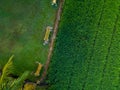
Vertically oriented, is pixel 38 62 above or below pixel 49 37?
below

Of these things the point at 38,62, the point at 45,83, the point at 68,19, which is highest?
the point at 68,19

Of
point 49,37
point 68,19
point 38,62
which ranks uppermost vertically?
point 68,19

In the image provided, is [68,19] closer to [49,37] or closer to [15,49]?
[49,37]

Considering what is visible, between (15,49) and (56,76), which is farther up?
(15,49)

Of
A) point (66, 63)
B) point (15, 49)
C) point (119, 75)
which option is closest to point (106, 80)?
point (119, 75)

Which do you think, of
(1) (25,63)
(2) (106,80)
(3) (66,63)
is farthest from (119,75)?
(1) (25,63)

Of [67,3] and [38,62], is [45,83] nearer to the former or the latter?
[38,62]
